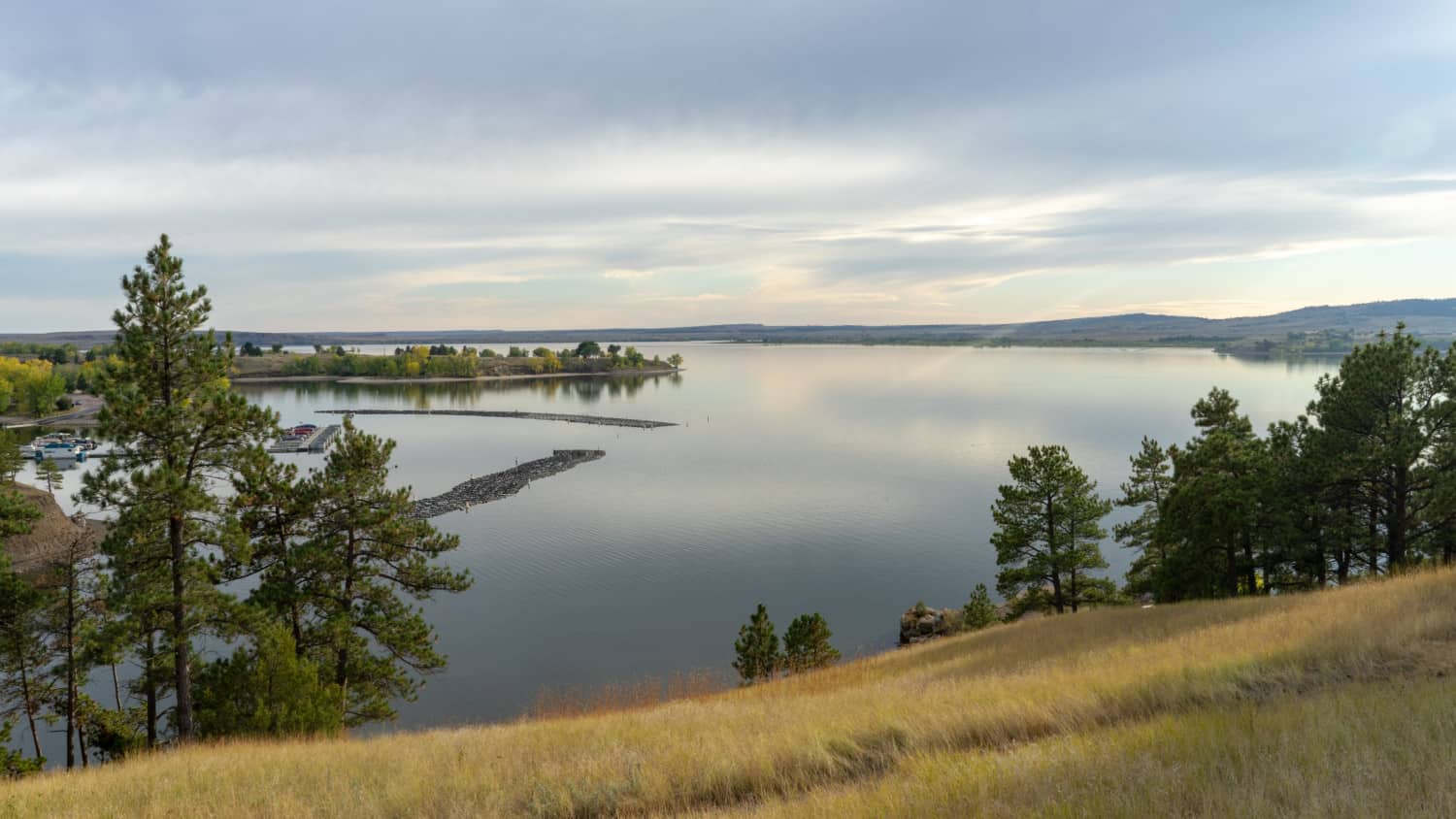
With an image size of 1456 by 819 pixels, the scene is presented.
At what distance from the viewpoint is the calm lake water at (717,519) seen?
29547mm

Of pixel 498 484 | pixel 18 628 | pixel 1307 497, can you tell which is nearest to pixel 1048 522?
pixel 1307 497

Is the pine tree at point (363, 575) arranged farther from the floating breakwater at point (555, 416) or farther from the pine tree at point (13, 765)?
the floating breakwater at point (555, 416)

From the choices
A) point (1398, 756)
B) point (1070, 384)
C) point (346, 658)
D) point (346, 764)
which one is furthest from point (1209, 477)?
point (1070, 384)

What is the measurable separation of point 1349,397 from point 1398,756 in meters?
20.7

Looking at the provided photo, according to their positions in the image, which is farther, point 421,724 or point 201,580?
point 421,724

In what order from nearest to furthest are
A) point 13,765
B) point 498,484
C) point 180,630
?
point 13,765
point 180,630
point 498,484

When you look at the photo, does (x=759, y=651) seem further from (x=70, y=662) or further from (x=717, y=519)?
(x=717, y=519)

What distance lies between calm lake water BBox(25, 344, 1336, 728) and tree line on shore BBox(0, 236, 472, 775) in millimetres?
7097

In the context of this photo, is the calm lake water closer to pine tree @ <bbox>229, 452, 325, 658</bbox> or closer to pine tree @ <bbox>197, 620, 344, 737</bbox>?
pine tree @ <bbox>229, 452, 325, 658</bbox>

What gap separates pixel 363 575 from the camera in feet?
60.7

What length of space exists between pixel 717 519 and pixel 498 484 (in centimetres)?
2249

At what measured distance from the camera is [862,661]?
770 inches

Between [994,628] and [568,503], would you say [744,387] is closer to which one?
[568,503]

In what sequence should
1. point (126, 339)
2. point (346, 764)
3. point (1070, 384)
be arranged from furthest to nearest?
1. point (1070, 384)
2. point (126, 339)
3. point (346, 764)
